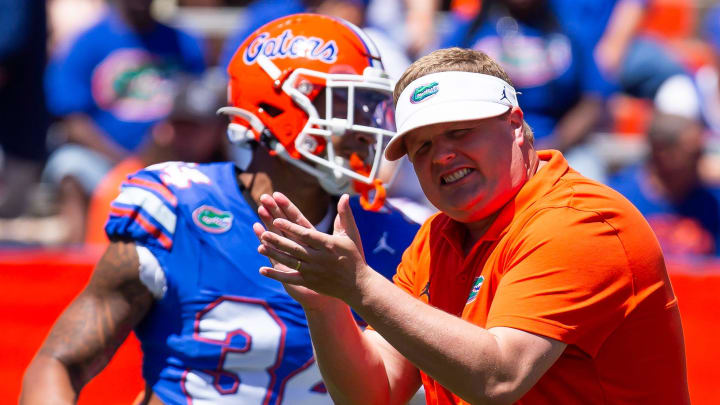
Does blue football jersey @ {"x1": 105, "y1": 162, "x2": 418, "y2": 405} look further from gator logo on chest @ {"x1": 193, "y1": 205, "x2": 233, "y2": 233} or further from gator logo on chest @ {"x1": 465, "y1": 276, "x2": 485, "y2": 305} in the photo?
gator logo on chest @ {"x1": 465, "y1": 276, "x2": 485, "y2": 305}

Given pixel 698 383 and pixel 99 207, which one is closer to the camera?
pixel 698 383

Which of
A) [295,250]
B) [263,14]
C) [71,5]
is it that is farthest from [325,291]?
[71,5]

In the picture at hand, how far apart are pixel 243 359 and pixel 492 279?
1.04m

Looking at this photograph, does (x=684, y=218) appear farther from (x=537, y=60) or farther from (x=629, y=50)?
(x=629, y=50)

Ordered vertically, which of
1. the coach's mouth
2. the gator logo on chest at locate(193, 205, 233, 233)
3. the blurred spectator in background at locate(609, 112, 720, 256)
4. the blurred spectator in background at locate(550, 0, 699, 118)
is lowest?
the blurred spectator in background at locate(609, 112, 720, 256)

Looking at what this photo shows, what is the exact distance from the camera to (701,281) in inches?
204

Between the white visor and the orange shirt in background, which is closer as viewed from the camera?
the white visor

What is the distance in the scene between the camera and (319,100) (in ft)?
12.0

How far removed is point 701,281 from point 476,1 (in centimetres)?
266

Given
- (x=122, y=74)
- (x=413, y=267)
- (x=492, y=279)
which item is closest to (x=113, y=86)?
(x=122, y=74)

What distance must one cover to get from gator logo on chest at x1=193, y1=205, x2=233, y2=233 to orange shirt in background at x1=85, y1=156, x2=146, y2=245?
2990mm

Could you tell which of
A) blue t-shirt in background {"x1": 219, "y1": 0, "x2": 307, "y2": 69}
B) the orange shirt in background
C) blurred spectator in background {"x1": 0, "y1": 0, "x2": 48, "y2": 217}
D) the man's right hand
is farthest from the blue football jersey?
blurred spectator in background {"x1": 0, "y1": 0, "x2": 48, "y2": 217}

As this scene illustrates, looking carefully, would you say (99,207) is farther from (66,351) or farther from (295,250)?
(295,250)

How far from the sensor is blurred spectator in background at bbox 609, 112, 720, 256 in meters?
6.23
